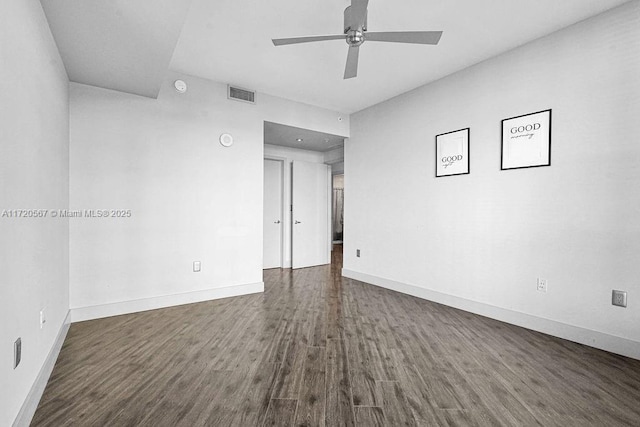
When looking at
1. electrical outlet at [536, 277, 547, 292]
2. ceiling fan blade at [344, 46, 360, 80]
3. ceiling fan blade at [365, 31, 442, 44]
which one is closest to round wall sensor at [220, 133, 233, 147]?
ceiling fan blade at [344, 46, 360, 80]

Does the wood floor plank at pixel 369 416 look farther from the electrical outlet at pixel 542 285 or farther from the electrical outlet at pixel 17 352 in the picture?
the electrical outlet at pixel 542 285

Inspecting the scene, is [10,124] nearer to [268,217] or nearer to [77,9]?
[77,9]

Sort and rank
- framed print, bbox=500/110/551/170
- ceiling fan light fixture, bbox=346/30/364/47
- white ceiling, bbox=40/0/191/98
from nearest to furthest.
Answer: white ceiling, bbox=40/0/191/98
ceiling fan light fixture, bbox=346/30/364/47
framed print, bbox=500/110/551/170

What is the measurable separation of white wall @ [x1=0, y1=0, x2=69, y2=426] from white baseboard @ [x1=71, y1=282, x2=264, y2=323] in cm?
60

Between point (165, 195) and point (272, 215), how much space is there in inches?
99.5

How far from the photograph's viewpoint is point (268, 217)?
5836mm

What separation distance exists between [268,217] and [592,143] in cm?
471

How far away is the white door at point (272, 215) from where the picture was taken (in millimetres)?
5824

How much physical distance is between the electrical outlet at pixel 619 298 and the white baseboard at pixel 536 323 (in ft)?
0.89

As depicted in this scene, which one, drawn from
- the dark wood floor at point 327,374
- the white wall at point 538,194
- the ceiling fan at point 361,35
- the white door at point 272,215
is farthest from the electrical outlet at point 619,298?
the white door at point 272,215

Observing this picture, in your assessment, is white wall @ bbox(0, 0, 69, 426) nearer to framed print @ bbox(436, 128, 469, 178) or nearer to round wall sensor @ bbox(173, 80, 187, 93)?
round wall sensor @ bbox(173, 80, 187, 93)

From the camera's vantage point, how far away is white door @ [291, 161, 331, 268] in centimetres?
591

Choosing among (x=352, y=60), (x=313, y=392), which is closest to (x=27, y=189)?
(x=313, y=392)

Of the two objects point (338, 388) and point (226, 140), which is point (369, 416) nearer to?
point (338, 388)
